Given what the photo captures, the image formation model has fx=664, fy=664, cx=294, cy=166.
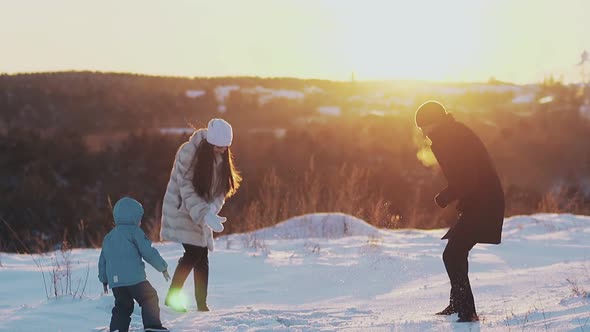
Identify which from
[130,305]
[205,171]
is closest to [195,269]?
[205,171]

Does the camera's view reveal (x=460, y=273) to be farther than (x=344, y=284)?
No

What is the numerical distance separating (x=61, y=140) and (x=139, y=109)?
28.1 feet

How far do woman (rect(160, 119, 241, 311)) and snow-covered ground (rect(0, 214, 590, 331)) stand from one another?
45 cm

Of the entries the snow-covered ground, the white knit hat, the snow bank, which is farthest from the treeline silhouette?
the white knit hat

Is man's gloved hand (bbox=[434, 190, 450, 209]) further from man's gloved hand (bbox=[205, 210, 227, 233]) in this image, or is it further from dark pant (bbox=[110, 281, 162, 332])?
dark pant (bbox=[110, 281, 162, 332])

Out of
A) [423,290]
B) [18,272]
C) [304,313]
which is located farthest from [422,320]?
[18,272]

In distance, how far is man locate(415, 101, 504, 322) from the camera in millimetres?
4508

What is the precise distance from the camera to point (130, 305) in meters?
4.16

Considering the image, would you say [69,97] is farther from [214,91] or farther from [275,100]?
[275,100]

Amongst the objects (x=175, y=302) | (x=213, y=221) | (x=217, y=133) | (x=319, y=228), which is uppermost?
(x=217, y=133)

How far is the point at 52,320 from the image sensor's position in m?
4.52

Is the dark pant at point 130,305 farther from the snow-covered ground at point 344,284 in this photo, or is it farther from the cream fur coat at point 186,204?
the cream fur coat at point 186,204

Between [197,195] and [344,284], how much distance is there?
2557 mm

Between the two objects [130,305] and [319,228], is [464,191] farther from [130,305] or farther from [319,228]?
[319,228]
